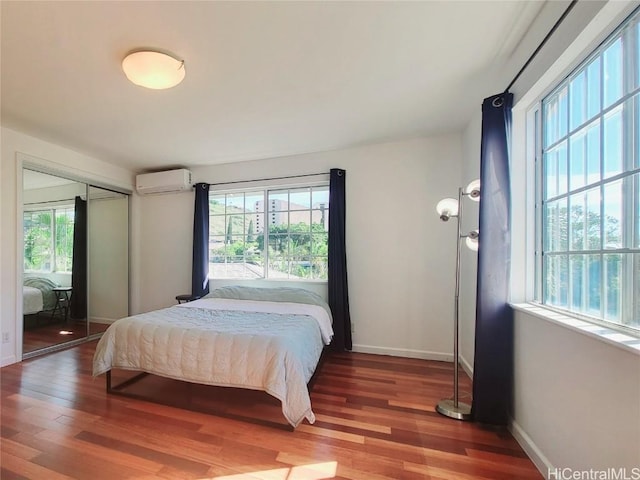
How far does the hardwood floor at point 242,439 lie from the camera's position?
58.1 inches

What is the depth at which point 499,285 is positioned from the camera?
1.81 meters

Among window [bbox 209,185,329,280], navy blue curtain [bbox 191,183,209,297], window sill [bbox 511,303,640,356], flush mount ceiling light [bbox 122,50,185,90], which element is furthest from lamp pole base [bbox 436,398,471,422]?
navy blue curtain [bbox 191,183,209,297]

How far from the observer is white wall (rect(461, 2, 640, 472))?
103 centimetres

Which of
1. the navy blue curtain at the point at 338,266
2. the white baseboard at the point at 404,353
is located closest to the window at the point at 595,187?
the white baseboard at the point at 404,353

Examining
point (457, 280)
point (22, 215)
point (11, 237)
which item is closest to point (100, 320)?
point (11, 237)

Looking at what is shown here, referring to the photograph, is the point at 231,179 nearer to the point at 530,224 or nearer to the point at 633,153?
the point at 530,224

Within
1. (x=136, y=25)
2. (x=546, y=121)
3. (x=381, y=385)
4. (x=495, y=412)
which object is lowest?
(x=381, y=385)

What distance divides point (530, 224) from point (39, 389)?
420 centimetres

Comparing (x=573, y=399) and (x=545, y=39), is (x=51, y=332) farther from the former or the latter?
(x=545, y=39)

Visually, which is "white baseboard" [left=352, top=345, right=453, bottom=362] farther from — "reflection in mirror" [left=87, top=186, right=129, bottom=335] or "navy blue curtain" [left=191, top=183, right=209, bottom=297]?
"reflection in mirror" [left=87, top=186, right=129, bottom=335]

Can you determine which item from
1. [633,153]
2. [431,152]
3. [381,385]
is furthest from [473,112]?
[381,385]

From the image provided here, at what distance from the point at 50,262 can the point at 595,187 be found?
17.2ft

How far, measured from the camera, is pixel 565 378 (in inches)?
52.2

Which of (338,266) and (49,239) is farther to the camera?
(49,239)
